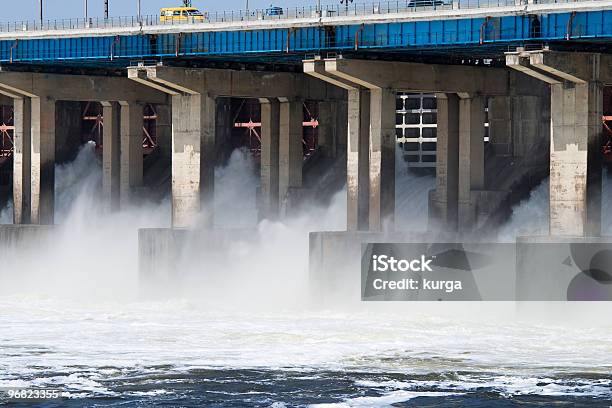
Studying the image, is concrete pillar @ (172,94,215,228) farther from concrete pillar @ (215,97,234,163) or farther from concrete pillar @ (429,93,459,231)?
concrete pillar @ (215,97,234,163)

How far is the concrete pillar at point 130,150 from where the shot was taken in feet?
322

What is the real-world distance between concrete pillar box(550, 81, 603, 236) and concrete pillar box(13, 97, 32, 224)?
37.9m

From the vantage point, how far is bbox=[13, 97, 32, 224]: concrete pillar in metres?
97.5

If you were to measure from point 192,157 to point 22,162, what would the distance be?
15.6 metres

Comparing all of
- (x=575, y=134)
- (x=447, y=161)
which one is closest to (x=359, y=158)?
(x=447, y=161)

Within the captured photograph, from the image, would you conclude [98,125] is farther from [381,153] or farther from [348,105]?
[381,153]

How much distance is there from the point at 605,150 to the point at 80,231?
31199mm

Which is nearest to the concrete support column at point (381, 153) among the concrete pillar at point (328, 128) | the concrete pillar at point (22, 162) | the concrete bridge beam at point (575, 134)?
the concrete bridge beam at point (575, 134)

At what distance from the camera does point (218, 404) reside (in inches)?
1901

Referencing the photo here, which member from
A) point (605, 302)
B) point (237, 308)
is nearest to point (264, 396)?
point (605, 302)

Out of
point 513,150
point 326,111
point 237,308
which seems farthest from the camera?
point 326,111

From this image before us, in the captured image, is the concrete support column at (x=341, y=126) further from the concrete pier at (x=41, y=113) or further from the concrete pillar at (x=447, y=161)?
the concrete pier at (x=41, y=113)

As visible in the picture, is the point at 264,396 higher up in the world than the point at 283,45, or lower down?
lower down

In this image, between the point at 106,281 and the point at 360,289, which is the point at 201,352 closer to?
the point at 360,289
